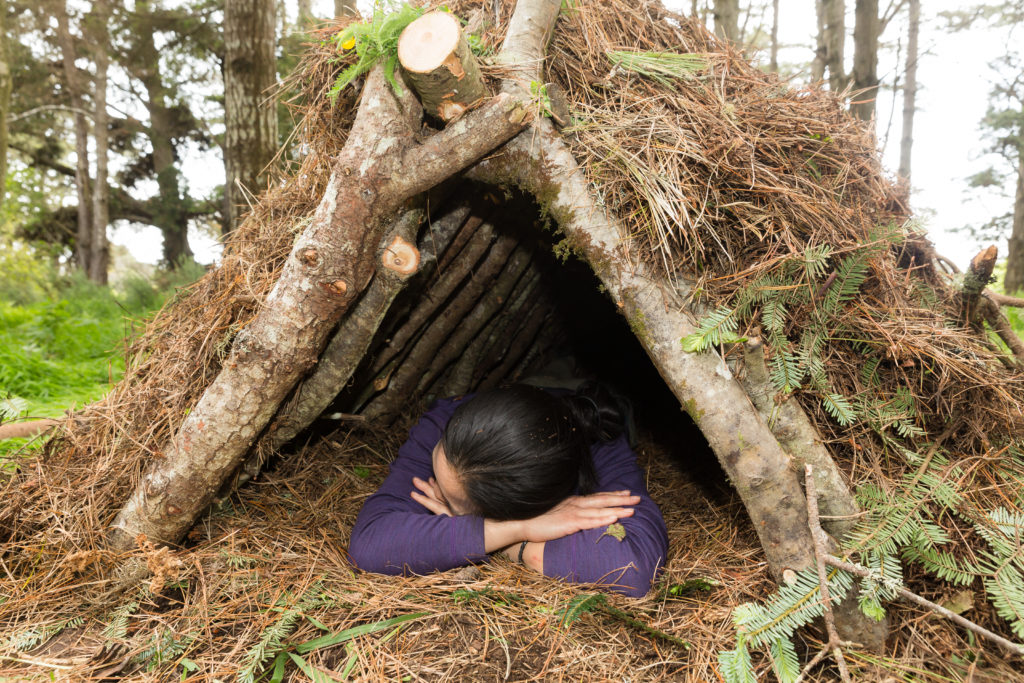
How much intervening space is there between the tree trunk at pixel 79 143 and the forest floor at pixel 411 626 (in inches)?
507

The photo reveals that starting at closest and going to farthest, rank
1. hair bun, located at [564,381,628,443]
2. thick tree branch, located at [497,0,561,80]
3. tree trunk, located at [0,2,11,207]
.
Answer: thick tree branch, located at [497,0,561,80] → hair bun, located at [564,381,628,443] → tree trunk, located at [0,2,11,207]

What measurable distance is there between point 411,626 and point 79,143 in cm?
1561

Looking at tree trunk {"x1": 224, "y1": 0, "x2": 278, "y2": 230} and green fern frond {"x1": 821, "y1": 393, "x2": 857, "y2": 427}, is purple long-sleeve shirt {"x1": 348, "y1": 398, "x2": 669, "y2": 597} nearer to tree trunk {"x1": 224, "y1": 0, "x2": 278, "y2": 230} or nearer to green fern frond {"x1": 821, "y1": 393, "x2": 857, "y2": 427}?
green fern frond {"x1": 821, "y1": 393, "x2": 857, "y2": 427}

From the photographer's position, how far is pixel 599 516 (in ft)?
7.09

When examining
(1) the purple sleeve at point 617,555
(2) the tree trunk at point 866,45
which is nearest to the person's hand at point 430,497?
(1) the purple sleeve at point 617,555

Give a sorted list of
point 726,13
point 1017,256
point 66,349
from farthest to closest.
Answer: point 1017,256 < point 726,13 < point 66,349

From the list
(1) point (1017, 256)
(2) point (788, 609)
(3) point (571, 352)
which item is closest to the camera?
(2) point (788, 609)

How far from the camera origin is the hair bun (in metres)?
2.66

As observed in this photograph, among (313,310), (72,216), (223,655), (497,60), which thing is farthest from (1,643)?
(72,216)

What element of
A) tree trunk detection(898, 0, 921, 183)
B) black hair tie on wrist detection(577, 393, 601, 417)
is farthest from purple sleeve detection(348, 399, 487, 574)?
tree trunk detection(898, 0, 921, 183)

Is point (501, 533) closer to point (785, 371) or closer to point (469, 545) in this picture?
point (469, 545)

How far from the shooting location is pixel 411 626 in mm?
1767

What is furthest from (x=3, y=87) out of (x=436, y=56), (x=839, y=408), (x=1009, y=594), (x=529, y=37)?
(x=1009, y=594)

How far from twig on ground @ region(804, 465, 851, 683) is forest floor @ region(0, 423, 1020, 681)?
23 centimetres
